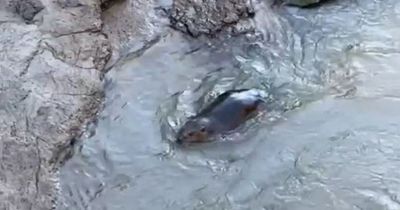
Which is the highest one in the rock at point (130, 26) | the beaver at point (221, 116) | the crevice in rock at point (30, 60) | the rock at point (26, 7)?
the beaver at point (221, 116)

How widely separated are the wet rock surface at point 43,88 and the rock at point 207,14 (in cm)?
56

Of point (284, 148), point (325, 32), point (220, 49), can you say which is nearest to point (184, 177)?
point (284, 148)

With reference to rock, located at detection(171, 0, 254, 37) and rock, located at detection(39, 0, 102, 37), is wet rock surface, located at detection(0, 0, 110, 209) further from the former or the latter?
rock, located at detection(171, 0, 254, 37)

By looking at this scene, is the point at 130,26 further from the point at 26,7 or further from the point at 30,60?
the point at 30,60

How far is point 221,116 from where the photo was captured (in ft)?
15.7

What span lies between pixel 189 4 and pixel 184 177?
5.82 feet

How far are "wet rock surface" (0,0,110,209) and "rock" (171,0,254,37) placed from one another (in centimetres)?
56

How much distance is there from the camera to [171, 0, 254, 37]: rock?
5746 millimetres

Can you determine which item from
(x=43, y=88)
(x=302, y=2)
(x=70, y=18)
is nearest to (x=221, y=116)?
(x=43, y=88)

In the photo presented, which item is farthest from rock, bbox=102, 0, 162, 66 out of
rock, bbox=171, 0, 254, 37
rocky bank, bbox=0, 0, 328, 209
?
rock, bbox=171, 0, 254, 37

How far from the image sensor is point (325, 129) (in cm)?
477

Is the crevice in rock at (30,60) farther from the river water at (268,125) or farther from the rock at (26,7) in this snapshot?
the river water at (268,125)

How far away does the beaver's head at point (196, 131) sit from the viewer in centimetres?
469

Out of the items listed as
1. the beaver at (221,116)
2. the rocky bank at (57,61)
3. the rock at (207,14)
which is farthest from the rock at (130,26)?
the beaver at (221,116)
